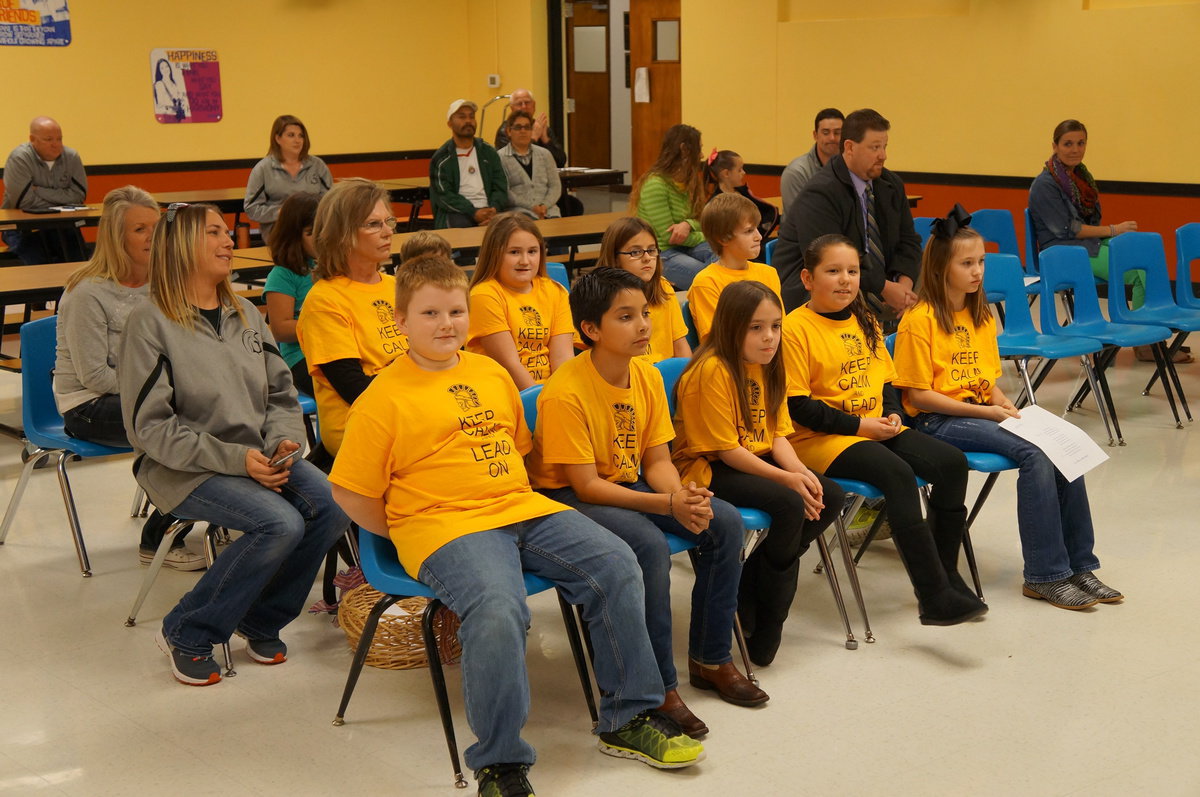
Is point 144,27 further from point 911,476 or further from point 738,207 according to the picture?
point 911,476

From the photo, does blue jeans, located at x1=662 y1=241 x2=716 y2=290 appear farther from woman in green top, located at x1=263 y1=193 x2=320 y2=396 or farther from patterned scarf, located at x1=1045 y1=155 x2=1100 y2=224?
woman in green top, located at x1=263 y1=193 x2=320 y2=396

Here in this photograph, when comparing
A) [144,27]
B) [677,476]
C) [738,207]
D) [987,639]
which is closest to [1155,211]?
[738,207]

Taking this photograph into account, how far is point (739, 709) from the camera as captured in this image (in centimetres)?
294

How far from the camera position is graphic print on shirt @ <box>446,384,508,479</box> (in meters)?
2.71

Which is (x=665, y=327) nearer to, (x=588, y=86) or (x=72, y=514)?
(x=72, y=514)

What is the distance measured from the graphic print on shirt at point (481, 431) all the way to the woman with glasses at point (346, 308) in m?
0.69

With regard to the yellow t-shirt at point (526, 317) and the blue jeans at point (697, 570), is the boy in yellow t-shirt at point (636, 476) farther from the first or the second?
the yellow t-shirt at point (526, 317)

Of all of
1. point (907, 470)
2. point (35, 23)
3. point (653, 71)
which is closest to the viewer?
point (907, 470)

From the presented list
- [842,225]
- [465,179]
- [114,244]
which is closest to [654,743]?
[114,244]

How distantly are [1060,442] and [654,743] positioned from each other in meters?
1.63

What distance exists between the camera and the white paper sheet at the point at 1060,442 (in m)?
3.51

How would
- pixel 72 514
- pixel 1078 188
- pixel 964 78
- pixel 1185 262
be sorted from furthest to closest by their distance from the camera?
pixel 964 78 → pixel 1078 188 → pixel 1185 262 → pixel 72 514

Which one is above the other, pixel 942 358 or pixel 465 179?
pixel 465 179

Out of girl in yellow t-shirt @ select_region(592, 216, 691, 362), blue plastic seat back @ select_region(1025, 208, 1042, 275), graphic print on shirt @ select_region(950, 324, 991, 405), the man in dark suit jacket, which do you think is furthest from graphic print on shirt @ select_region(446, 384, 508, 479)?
blue plastic seat back @ select_region(1025, 208, 1042, 275)
